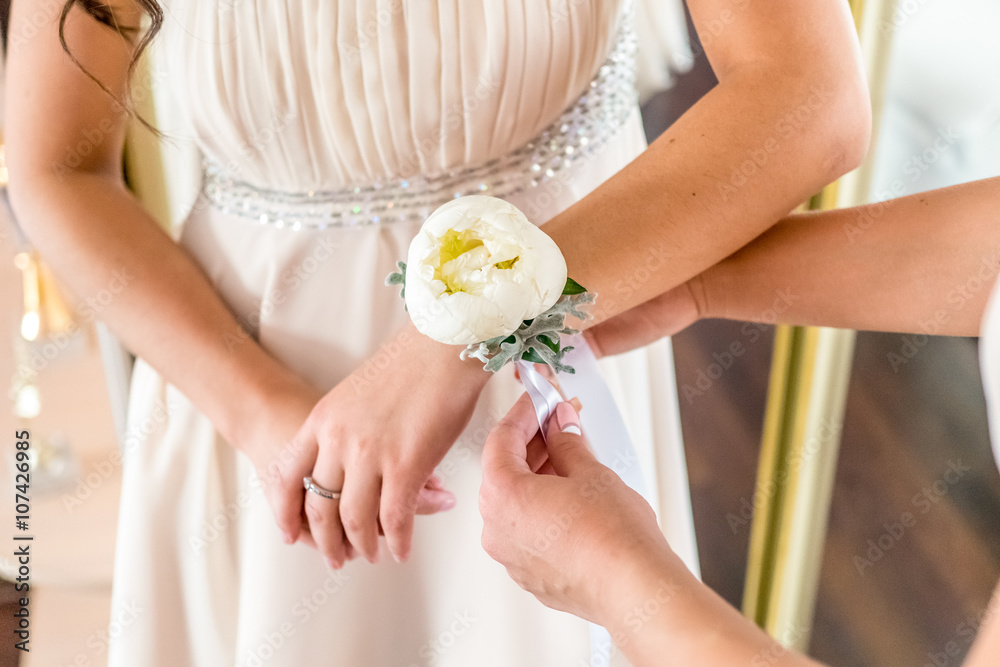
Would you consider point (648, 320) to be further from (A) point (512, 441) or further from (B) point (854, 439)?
(B) point (854, 439)

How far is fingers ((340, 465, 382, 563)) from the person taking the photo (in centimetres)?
57

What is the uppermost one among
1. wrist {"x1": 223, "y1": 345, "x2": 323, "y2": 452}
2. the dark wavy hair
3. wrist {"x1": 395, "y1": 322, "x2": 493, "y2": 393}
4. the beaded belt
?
the dark wavy hair

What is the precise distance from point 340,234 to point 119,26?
26 cm

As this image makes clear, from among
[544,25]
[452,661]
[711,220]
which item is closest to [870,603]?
[452,661]

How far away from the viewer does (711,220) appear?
56 centimetres

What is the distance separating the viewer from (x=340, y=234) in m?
0.71

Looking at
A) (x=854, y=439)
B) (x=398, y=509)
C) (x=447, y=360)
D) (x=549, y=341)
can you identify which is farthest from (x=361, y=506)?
(x=854, y=439)

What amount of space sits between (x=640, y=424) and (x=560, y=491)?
362 millimetres

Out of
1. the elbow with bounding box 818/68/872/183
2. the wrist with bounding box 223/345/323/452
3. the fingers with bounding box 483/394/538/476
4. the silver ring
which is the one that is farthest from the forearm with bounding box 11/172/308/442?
the elbow with bounding box 818/68/872/183

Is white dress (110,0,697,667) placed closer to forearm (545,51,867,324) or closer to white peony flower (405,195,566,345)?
forearm (545,51,867,324)

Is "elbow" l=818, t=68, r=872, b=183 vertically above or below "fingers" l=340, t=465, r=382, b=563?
above

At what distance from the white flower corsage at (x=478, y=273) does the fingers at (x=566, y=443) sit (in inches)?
4.5

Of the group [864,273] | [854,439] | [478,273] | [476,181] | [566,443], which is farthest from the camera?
[854,439]

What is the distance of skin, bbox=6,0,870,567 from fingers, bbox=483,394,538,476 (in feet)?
0.19
